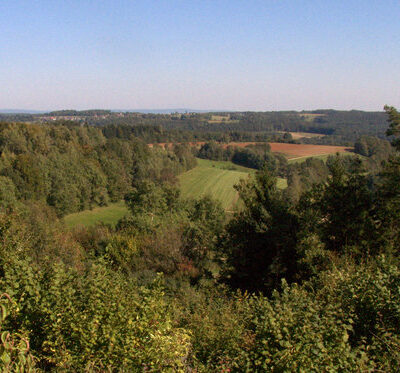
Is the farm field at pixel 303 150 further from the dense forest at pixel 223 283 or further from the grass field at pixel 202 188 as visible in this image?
the dense forest at pixel 223 283

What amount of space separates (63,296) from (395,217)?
552 inches

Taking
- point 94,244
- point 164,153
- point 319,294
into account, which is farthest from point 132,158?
point 319,294

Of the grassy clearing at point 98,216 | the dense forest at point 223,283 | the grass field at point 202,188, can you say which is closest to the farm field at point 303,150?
the grass field at point 202,188

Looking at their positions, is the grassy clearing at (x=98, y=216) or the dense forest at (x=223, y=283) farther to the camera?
the grassy clearing at (x=98, y=216)

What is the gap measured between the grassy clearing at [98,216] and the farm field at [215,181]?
1133 cm

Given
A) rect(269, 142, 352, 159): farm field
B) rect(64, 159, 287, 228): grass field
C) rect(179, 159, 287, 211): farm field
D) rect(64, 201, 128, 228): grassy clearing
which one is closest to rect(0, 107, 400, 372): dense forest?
rect(64, 201, 128, 228): grassy clearing

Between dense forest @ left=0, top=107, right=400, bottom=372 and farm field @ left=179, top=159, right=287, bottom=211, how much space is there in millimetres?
17984

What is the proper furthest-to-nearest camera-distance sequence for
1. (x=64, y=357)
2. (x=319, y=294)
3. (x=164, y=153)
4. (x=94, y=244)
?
(x=164, y=153)
(x=94, y=244)
(x=319, y=294)
(x=64, y=357)

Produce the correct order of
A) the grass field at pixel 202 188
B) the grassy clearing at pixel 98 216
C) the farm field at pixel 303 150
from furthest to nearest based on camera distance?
the farm field at pixel 303 150 → the grass field at pixel 202 188 → the grassy clearing at pixel 98 216

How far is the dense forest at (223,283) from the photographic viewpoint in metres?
4.72

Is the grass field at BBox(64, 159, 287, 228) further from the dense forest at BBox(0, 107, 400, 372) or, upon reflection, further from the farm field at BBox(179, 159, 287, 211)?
the dense forest at BBox(0, 107, 400, 372)

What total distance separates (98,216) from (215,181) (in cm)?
2424

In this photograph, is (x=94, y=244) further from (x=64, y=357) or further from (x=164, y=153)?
(x=164, y=153)

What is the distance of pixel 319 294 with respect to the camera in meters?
8.20
